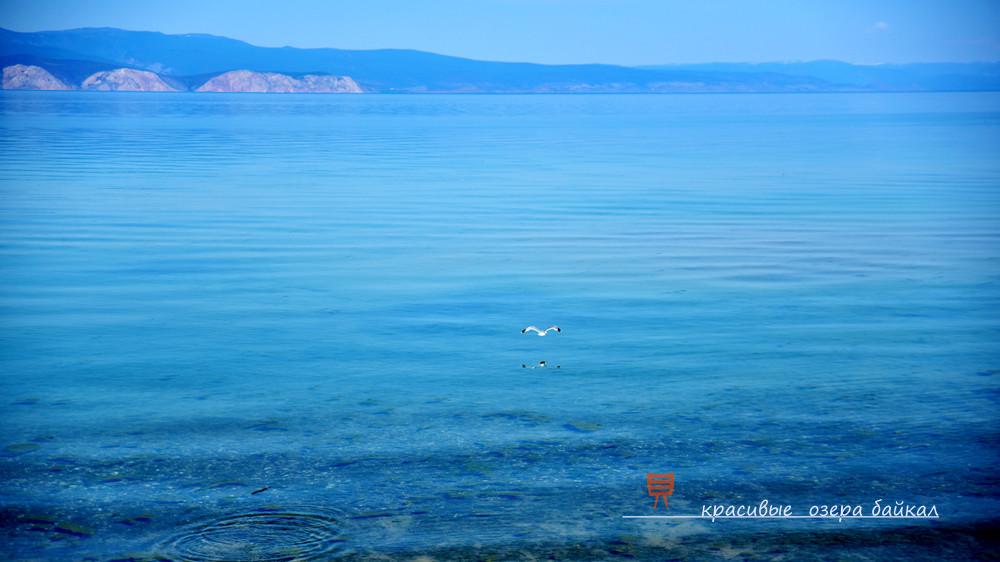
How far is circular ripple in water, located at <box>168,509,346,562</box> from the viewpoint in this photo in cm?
653

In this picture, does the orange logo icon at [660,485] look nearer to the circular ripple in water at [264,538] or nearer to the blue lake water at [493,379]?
the blue lake water at [493,379]

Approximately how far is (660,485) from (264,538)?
311 cm

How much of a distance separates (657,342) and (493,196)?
641 inches

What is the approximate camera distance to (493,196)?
28.1 m

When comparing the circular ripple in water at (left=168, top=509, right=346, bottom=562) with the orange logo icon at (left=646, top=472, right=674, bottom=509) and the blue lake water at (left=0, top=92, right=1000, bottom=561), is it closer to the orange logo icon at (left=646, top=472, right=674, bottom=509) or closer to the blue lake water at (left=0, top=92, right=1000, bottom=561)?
Answer: the blue lake water at (left=0, top=92, right=1000, bottom=561)

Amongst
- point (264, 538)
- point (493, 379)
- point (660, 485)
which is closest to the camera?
point (264, 538)

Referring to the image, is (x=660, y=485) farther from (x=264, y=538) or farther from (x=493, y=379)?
(x=493, y=379)

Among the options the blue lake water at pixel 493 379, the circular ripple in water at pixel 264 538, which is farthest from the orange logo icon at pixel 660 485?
the circular ripple in water at pixel 264 538

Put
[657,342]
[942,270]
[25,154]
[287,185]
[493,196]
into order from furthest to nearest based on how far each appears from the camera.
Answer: [25,154] < [287,185] < [493,196] < [942,270] < [657,342]

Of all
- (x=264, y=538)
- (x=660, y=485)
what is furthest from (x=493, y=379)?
(x=264, y=538)

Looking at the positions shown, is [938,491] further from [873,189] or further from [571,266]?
[873,189]

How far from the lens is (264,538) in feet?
22.2

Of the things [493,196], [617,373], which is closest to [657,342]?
[617,373]

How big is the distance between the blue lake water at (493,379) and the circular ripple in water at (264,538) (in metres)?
0.02
